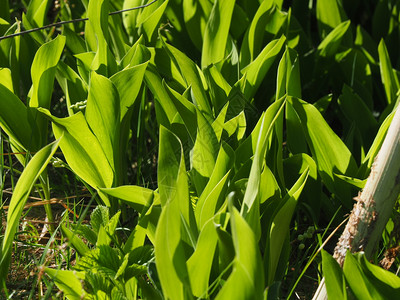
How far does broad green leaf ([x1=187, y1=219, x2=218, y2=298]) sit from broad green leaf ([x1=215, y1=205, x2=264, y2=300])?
0.38 feet

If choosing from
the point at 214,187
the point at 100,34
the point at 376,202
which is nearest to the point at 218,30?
the point at 100,34

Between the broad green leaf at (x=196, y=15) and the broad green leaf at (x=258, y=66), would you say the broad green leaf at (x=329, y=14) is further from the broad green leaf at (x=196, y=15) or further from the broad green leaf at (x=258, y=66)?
the broad green leaf at (x=258, y=66)

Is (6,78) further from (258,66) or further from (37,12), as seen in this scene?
(258,66)

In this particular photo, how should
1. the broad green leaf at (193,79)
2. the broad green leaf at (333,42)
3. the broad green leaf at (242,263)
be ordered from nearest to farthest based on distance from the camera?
the broad green leaf at (242,263) < the broad green leaf at (193,79) < the broad green leaf at (333,42)

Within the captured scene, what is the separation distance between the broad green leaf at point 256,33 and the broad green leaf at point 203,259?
83cm

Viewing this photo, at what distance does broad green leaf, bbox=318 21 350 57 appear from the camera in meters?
1.88

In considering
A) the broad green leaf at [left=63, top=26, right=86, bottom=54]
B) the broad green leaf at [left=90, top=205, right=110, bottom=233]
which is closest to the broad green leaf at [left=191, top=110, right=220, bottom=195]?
the broad green leaf at [left=90, top=205, right=110, bottom=233]

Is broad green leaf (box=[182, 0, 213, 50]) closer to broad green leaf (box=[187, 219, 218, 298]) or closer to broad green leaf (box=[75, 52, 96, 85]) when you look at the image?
broad green leaf (box=[75, 52, 96, 85])

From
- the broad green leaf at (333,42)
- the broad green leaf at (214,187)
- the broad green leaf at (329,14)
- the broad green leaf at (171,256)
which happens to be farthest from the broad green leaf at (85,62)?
the broad green leaf at (329,14)

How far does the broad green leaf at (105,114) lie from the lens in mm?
1328

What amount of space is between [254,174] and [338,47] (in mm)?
1075

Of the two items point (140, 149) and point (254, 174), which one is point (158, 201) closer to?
point (254, 174)

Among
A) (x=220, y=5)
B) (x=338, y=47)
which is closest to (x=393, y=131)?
(x=220, y=5)

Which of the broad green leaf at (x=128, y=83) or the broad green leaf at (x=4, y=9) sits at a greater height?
the broad green leaf at (x=4, y=9)
